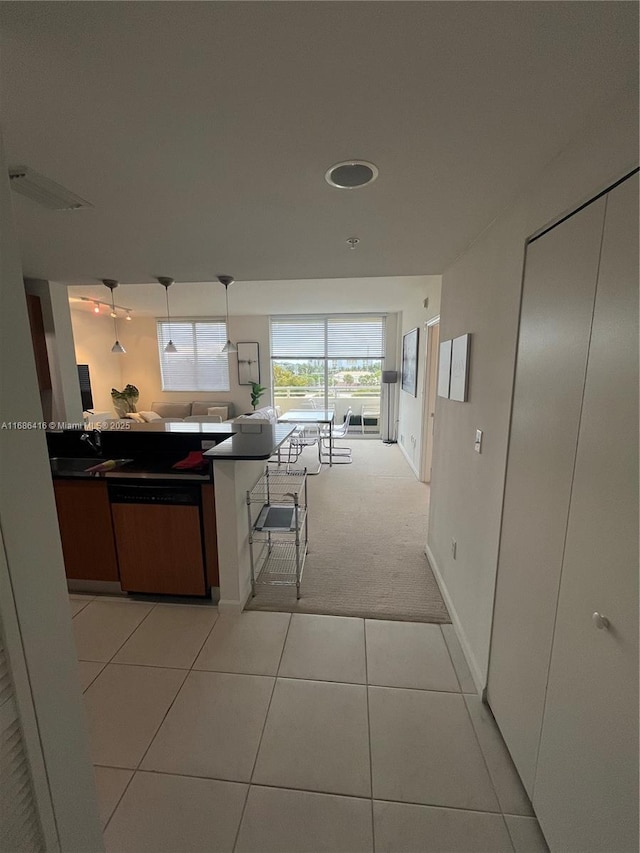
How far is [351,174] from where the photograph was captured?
1183 mm

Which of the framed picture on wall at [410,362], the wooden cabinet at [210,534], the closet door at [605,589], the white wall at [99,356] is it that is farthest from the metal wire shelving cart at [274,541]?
the white wall at [99,356]

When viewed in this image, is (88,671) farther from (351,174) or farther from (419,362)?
(419,362)

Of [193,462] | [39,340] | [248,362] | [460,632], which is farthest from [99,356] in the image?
[460,632]

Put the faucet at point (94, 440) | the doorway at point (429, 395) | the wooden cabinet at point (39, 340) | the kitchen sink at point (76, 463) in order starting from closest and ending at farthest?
1. the kitchen sink at point (76, 463)
2. the faucet at point (94, 440)
3. the wooden cabinet at point (39, 340)
4. the doorway at point (429, 395)

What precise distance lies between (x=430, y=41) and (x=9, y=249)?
0.98 metres

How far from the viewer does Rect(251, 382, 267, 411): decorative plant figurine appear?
7043mm

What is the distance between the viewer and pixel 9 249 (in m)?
0.67

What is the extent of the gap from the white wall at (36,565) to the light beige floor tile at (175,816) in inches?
12.7

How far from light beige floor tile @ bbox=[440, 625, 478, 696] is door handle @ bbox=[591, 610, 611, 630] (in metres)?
1.10

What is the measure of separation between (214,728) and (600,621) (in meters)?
1.60

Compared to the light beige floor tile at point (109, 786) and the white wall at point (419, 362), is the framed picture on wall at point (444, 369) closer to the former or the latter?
the white wall at point (419, 362)

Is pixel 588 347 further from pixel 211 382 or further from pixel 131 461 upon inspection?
pixel 211 382

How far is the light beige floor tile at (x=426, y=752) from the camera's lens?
123 cm

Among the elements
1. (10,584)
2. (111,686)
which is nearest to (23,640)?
(10,584)
